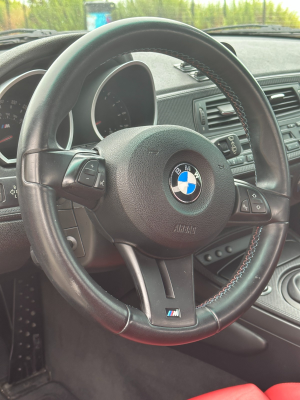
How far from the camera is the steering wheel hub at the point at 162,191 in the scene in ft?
2.85

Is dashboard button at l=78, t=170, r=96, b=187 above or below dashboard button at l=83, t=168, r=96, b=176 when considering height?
below

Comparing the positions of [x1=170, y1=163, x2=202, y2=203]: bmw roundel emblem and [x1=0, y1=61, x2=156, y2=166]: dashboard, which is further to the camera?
[x1=0, y1=61, x2=156, y2=166]: dashboard

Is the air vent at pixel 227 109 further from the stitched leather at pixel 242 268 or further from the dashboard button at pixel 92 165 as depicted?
the dashboard button at pixel 92 165

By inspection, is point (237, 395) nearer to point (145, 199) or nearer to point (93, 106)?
point (145, 199)

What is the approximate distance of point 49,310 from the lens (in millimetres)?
1827

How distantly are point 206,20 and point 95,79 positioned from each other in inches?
41.9

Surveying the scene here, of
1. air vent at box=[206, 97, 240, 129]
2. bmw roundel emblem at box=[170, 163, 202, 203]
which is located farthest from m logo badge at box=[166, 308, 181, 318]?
air vent at box=[206, 97, 240, 129]

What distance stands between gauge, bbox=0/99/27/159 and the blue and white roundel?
1.67ft

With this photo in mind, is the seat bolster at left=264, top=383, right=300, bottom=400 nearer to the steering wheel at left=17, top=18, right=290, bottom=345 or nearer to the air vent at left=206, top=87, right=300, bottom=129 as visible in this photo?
→ the steering wheel at left=17, top=18, right=290, bottom=345

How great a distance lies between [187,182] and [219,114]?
870 mm

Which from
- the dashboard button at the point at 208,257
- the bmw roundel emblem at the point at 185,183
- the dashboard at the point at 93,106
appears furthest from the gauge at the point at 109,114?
the dashboard button at the point at 208,257

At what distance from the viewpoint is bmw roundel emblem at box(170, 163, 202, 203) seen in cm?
89

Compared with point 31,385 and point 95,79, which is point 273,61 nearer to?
point 95,79

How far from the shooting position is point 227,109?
1.70 m
